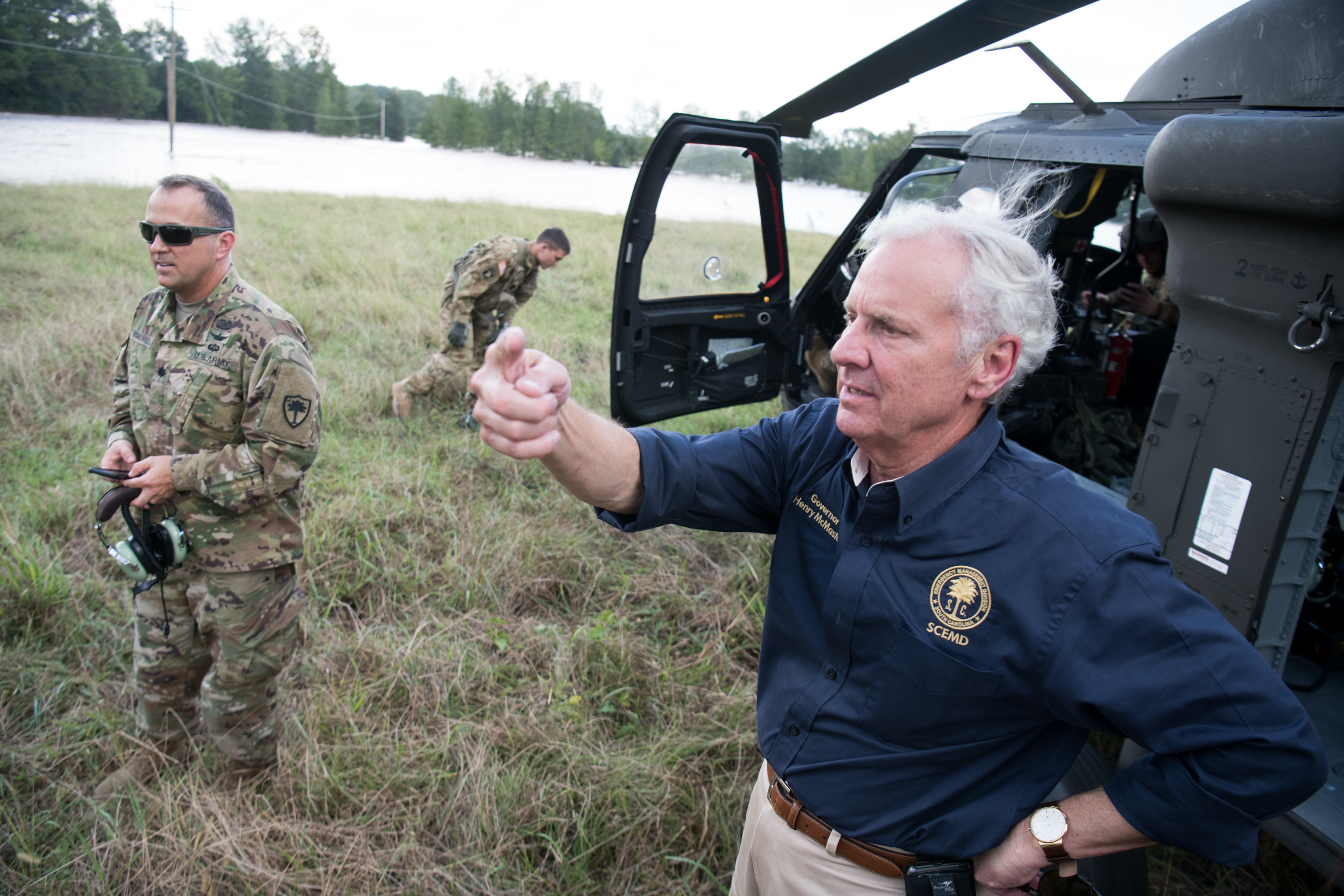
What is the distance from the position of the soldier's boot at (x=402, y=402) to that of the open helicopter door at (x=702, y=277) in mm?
2262

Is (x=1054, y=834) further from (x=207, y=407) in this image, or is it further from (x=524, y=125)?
(x=524, y=125)

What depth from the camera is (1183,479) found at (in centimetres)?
225

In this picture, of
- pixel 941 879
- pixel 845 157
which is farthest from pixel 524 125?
pixel 941 879

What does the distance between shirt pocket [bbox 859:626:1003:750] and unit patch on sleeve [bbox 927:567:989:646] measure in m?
0.04

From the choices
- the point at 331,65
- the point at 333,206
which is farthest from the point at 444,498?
the point at 331,65

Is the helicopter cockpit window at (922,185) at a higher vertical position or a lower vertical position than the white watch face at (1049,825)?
higher

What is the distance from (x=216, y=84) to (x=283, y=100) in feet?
12.5

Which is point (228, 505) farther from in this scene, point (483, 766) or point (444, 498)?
point (444, 498)

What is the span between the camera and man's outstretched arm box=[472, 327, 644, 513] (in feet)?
3.39

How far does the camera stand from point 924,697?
1.22 meters

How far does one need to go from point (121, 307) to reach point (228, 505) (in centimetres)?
603

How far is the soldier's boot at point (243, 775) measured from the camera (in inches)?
Answer: 98.0

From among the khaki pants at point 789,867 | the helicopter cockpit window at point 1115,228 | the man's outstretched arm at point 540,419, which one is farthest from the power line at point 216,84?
the khaki pants at point 789,867

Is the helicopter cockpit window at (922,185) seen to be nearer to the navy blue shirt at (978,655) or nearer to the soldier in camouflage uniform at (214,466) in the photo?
the navy blue shirt at (978,655)
